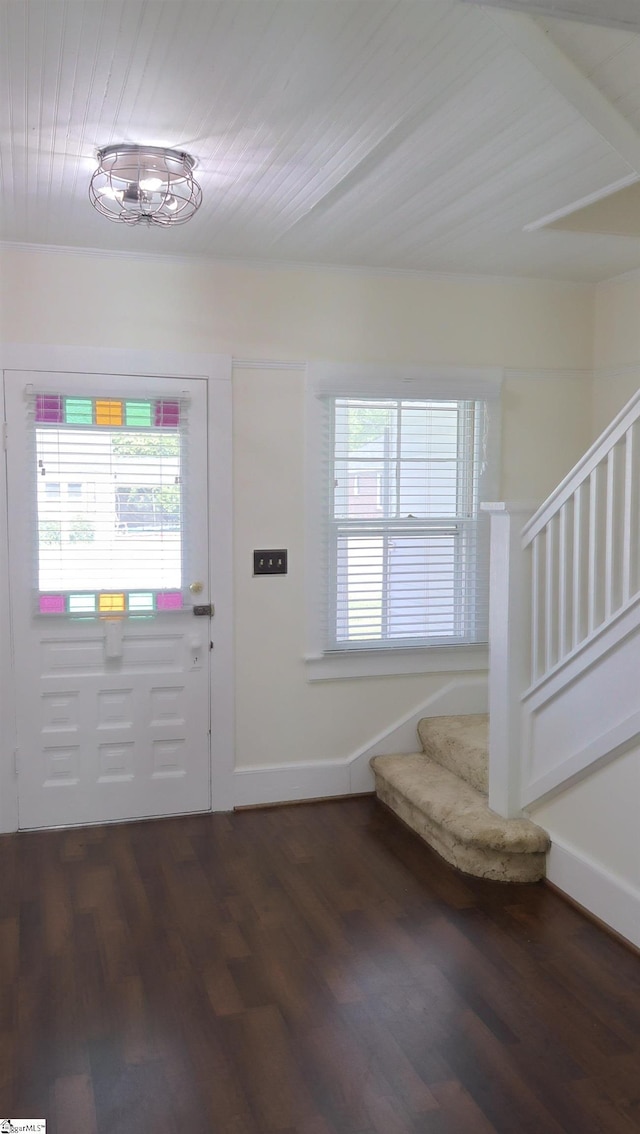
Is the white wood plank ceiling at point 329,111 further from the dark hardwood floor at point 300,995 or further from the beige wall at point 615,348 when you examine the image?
the dark hardwood floor at point 300,995

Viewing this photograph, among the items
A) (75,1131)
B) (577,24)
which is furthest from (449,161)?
(75,1131)

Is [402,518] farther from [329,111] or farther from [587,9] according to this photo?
[587,9]

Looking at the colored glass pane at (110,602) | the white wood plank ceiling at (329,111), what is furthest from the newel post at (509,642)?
the colored glass pane at (110,602)

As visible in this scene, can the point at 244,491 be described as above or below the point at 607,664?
above

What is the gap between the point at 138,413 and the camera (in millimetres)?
4043

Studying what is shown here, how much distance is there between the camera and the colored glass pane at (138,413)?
13.2ft

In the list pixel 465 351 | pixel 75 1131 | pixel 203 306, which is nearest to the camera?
pixel 75 1131

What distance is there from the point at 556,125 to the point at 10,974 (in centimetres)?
311

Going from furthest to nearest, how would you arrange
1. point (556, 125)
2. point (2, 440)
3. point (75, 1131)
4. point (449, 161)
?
point (2, 440)
point (449, 161)
point (556, 125)
point (75, 1131)

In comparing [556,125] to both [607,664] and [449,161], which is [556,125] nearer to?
[449,161]

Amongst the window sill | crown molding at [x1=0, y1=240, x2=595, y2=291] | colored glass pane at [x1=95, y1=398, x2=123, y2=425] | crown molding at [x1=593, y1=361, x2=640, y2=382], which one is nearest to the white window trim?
the window sill

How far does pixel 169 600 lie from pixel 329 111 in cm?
227

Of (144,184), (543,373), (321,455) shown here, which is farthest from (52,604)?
(543,373)

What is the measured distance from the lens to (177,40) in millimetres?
2184
